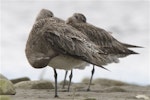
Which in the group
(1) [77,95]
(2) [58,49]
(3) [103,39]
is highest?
(3) [103,39]

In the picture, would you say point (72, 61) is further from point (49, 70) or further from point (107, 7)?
point (107, 7)

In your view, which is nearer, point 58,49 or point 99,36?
point 58,49

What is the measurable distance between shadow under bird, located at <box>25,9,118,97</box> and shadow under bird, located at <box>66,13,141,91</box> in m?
2.96

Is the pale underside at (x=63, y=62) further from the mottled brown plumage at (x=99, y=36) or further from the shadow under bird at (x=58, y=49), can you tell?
the mottled brown plumage at (x=99, y=36)

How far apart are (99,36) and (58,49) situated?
3.80 metres

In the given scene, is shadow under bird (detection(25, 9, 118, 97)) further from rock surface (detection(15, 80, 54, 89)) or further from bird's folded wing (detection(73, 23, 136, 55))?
bird's folded wing (detection(73, 23, 136, 55))

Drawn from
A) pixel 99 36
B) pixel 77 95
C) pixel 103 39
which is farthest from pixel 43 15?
pixel 103 39

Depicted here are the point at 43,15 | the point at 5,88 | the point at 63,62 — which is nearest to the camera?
the point at 63,62

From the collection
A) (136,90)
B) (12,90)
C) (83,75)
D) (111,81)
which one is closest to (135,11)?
(83,75)

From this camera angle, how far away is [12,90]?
9.52m

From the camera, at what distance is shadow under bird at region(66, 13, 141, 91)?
12219 mm

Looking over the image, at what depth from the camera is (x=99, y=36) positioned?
1252 centimetres

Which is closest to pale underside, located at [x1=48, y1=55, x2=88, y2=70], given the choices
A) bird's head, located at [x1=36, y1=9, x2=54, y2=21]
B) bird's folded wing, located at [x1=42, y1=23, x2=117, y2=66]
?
bird's folded wing, located at [x1=42, y1=23, x2=117, y2=66]

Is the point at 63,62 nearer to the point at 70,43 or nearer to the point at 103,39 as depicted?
the point at 70,43
